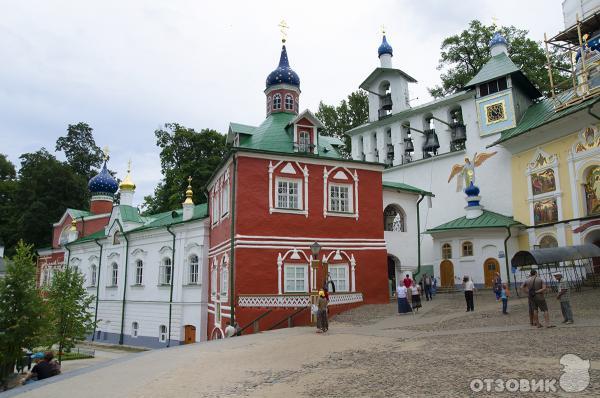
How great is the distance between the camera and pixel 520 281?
2692 centimetres

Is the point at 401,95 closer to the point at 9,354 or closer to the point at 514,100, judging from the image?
the point at 514,100

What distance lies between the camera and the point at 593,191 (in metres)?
24.5

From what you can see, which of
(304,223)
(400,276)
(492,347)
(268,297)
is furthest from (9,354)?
(400,276)

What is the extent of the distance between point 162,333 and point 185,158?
18985 millimetres

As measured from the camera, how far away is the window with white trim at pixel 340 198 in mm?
23219

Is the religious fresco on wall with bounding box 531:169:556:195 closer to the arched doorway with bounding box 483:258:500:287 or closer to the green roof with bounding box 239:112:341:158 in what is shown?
the arched doorway with bounding box 483:258:500:287

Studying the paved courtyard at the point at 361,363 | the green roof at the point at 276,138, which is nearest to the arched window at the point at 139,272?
the green roof at the point at 276,138

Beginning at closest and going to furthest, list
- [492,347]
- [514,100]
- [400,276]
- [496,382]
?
1. [496,382]
2. [492,347]
3. [400,276]
4. [514,100]

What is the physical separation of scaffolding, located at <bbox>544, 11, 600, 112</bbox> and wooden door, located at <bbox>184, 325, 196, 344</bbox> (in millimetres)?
21929

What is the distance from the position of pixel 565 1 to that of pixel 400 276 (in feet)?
64.3

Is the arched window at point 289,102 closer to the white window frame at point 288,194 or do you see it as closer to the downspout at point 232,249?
the white window frame at point 288,194

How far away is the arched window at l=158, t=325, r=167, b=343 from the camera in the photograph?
28.0m

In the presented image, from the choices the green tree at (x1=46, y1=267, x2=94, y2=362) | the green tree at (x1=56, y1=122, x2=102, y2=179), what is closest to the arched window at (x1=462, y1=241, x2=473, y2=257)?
the green tree at (x1=46, y1=267, x2=94, y2=362)

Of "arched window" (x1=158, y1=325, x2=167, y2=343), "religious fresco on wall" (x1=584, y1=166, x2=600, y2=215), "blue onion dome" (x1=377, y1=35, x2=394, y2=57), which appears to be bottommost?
"arched window" (x1=158, y1=325, x2=167, y2=343)
